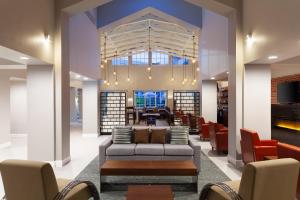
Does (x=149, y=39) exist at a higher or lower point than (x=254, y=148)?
higher

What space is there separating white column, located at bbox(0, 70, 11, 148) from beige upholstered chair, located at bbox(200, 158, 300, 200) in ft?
28.8

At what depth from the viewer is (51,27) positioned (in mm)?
6777

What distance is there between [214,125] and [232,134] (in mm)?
1602

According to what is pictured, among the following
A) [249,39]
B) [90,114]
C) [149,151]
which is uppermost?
[249,39]

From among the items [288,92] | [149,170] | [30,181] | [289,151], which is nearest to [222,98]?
[288,92]

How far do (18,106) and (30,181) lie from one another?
10815mm

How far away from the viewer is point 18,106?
13.0m

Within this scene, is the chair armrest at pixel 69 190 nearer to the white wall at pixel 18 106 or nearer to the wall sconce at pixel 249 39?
the wall sconce at pixel 249 39

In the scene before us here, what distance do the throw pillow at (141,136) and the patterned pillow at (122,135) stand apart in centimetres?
15

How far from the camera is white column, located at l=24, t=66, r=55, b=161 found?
6.79 meters

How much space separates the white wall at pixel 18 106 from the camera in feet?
42.3

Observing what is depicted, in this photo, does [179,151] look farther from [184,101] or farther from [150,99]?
[150,99]

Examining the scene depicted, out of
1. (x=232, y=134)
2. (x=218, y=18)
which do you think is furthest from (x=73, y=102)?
(x=232, y=134)

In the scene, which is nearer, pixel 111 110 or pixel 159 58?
pixel 111 110
